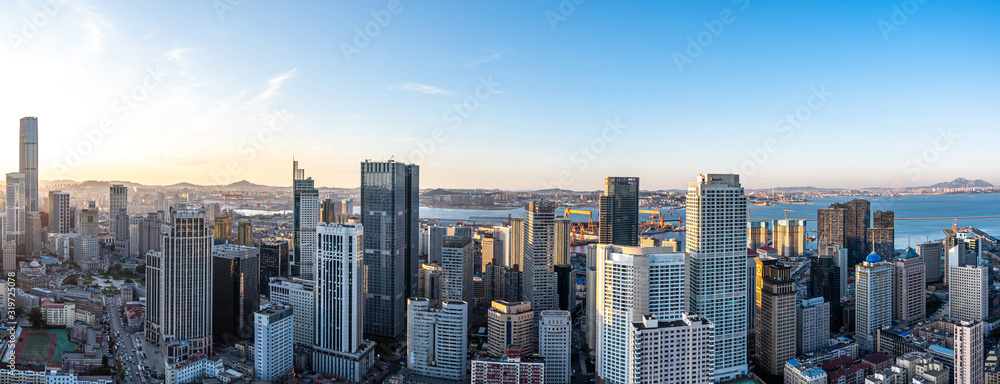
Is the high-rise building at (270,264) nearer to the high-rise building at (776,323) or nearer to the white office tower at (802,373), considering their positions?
the high-rise building at (776,323)

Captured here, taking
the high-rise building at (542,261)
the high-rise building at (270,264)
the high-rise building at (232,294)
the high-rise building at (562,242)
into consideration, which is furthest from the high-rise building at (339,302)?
the high-rise building at (562,242)

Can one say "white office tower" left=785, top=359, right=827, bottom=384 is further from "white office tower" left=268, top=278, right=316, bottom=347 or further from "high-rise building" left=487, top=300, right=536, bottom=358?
"white office tower" left=268, top=278, right=316, bottom=347

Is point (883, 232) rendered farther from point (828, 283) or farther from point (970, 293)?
point (828, 283)

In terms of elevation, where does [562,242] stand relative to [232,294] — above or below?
above

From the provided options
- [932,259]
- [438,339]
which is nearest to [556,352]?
[438,339]

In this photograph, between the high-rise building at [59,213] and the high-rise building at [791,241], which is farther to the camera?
the high-rise building at [791,241]

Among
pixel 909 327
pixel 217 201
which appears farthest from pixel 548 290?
pixel 217 201

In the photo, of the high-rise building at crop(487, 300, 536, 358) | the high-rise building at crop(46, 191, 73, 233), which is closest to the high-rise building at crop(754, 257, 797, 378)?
the high-rise building at crop(487, 300, 536, 358)
